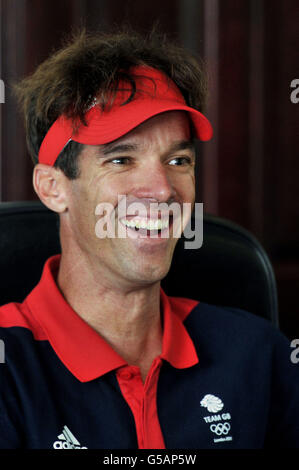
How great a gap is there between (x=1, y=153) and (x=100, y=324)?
763 millimetres

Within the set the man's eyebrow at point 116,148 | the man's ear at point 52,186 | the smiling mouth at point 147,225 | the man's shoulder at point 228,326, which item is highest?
the man's eyebrow at point 116,148

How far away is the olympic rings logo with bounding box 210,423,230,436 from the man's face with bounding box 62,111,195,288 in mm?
226

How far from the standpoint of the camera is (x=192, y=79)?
1014mm

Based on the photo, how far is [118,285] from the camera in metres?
0.93

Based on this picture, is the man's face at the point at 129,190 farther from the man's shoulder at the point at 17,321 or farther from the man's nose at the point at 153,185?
the man's shoulder at the point at 17,321

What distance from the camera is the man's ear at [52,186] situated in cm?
97

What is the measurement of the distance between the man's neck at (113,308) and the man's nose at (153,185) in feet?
0.47

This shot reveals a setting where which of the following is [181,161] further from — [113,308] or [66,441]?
[66,441]

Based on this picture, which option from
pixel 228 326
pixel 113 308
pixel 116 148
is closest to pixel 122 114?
pixel 116 148

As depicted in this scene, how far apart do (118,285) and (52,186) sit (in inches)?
7.3

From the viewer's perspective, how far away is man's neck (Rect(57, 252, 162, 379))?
37.1 inches

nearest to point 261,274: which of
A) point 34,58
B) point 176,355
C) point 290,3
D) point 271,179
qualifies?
point 176,355

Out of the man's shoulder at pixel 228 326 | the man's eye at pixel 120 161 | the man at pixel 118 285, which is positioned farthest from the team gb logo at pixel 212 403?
the man's eye at pixel 120 161
